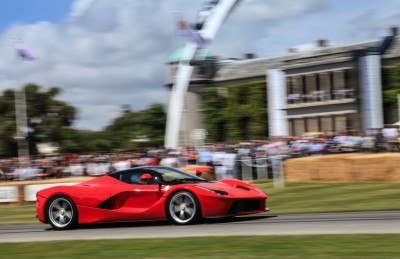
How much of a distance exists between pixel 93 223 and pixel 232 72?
4512 cm

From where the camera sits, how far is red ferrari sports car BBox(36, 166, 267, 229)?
11.8m

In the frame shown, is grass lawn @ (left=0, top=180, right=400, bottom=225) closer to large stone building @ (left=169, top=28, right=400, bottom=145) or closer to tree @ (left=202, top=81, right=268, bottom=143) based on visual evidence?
large stone building @ (left=169, top=28, right=400, bottom=145)

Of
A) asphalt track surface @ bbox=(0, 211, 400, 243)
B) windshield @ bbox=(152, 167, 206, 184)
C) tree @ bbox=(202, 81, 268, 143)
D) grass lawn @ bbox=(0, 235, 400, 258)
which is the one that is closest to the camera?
grass lawn @ bbox=(0, 235, 400, 258)

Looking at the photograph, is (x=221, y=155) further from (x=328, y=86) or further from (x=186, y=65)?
(x=186, y=65)

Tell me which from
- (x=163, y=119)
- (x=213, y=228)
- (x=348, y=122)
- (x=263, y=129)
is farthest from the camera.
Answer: (x=163, y=119)

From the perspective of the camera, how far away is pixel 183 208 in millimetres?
11992

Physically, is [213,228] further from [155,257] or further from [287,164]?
[287,164]

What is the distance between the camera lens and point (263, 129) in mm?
52625

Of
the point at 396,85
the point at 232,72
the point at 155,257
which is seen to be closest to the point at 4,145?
the point at 232,72

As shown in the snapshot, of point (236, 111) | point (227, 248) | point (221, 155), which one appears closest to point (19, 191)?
point (221, 155)

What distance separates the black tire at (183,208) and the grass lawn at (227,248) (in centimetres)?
200

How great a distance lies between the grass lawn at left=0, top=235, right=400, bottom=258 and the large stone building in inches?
1515

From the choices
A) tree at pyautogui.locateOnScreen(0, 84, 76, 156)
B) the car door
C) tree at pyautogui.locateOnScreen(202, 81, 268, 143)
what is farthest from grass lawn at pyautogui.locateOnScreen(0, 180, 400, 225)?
tree at pyautogui.locateOnScreen(0, 84, 76, 156)

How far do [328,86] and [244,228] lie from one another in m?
39.2
